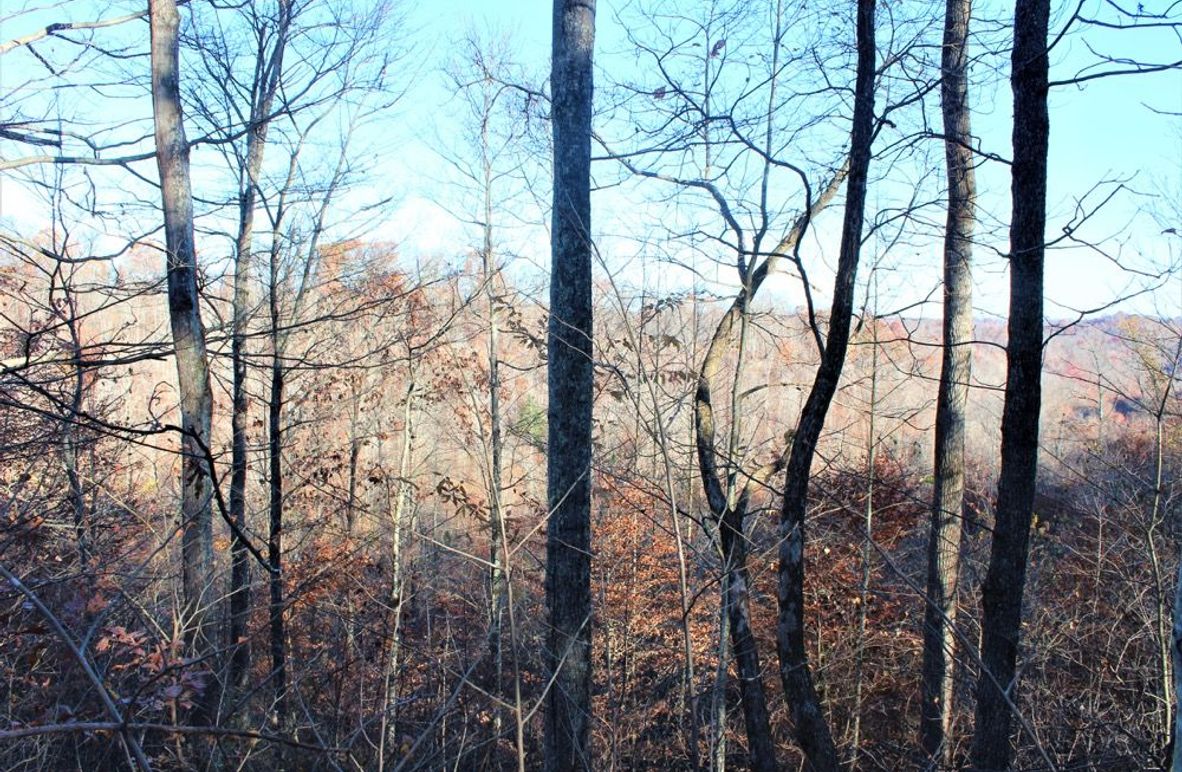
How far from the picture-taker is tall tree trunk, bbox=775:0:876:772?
4473mm

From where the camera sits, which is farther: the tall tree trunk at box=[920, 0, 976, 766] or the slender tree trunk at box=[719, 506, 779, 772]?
the tall tree trunk at box=[920, 0, 976, 766]

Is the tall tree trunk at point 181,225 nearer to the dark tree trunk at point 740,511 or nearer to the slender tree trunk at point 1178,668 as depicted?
the dark tree trunk at point 740,511

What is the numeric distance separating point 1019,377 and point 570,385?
2746mm

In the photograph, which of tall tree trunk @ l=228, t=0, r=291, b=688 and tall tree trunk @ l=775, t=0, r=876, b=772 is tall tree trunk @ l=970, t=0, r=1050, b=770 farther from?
tall tree trunk @ l=228, t=0, r=291, b=688

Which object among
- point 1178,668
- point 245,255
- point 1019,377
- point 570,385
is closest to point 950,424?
point 1019,377

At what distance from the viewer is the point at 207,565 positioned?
20.3 ft

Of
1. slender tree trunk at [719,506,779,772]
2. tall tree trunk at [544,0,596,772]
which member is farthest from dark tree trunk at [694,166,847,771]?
tall tree trunk at [544,0,596,772]

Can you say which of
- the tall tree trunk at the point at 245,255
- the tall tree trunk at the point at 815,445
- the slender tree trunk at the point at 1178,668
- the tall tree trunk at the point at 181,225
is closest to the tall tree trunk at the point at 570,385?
the tall tree trunk at the point at 815,445

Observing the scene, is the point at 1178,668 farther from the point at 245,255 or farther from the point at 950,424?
the point at 245,255

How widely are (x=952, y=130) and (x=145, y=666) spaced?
792cm

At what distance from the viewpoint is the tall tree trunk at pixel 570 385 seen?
199 inches

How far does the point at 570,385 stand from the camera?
538 cm

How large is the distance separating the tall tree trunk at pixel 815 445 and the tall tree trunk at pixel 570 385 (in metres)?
1.27

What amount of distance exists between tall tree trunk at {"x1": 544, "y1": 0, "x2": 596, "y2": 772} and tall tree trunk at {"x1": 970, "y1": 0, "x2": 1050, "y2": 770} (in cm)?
237
